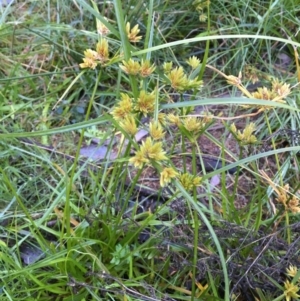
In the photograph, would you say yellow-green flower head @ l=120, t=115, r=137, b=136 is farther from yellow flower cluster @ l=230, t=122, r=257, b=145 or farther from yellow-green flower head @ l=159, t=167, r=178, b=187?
yellow flower cluster @ l=230, t=122, r=257, b=145

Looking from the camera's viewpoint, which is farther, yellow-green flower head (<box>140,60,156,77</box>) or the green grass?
the green grass

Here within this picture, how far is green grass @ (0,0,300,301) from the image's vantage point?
1.27 m

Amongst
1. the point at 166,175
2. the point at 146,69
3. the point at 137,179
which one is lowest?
the point at 137,179

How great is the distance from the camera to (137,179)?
50.7 inches

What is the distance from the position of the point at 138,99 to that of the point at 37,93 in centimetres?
102

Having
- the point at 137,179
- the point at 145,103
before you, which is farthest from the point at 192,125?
the point at 137,179

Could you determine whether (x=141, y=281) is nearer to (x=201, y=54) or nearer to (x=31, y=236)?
(x=31, y=236)

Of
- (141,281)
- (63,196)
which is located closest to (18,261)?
(63,196)

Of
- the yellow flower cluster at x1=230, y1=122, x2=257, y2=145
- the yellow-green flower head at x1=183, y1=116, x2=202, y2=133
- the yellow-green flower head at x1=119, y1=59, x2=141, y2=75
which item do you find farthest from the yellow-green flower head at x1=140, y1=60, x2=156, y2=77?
the yellow flower cluster at x1=230, y1=122, x2=257, y2=145

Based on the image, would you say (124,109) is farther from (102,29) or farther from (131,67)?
(102,29)

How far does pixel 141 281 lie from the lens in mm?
1415

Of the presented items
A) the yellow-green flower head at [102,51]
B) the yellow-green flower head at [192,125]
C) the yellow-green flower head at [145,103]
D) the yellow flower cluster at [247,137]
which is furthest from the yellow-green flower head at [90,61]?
the yellow flower cluster at [247,137]

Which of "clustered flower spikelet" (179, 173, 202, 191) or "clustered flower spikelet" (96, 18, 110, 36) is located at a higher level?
"clustered flower spikelet" (96, 18, 110, 36)

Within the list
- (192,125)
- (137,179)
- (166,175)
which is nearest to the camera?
(166,175)
